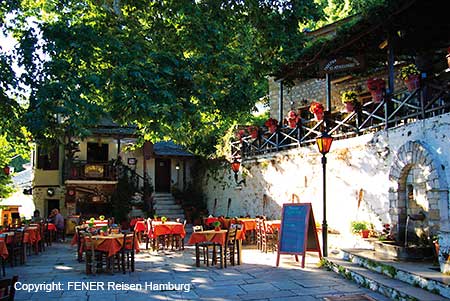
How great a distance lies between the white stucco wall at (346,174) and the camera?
7.86 metres

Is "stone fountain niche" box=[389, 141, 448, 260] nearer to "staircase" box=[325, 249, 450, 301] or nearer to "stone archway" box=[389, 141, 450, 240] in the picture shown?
"stone archway" box=[389, 141, 450, 240]

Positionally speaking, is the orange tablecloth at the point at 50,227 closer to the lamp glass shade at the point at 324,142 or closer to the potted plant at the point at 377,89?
the lamp glass shade at the point at 324,142

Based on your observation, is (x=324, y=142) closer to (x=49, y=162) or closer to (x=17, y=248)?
(x=17, y=248)

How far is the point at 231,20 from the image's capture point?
1080 cm

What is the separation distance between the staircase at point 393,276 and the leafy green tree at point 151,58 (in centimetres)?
456

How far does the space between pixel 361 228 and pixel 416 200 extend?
1.73 m

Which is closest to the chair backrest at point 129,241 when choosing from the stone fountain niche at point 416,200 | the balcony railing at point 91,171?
the stone fountain niche at point 416,200

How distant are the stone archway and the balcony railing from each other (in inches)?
567

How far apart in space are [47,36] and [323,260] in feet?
24.8

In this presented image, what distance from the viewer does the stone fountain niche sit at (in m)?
7.38

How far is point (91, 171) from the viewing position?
19438mm

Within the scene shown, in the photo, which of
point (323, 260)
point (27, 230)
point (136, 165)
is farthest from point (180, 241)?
point (136, 165)

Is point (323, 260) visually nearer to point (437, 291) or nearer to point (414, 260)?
point (414, 260)

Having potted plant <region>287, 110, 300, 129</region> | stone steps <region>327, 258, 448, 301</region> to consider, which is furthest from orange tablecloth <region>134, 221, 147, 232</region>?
stone steps <region>327, 258, 448, 301</region>
